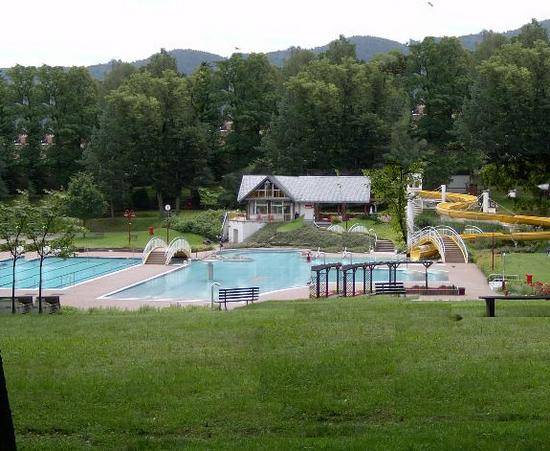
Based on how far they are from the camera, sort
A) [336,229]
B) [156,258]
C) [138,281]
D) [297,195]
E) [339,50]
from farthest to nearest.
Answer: [339,50] < [297,195] < [336,229] < [156,258] < [138,281]

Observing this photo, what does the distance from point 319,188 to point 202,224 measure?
8992mm

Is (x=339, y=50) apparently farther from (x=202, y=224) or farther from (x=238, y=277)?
(x=238, y=277)

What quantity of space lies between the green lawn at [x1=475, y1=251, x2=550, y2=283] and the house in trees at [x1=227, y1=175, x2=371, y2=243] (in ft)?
56.2

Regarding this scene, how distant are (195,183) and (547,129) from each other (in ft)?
89.7

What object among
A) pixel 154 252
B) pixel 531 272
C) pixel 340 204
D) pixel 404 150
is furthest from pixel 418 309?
pixel 404 150

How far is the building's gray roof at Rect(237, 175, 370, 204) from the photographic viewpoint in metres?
56.1

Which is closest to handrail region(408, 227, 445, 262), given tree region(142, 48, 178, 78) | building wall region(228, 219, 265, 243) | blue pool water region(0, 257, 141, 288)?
building wall region(228, 219, 265, 243)

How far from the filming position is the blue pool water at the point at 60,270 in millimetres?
35438

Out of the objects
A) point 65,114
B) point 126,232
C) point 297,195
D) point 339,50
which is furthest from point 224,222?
point 339,50

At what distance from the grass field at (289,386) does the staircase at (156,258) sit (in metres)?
27.5

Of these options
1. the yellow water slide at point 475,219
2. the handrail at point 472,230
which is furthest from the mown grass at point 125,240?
the handrail at point 472,230

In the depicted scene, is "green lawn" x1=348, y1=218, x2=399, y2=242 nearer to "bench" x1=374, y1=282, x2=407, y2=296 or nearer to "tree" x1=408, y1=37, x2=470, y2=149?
"tree" x1=408, y1=37, x2=470, y2=149

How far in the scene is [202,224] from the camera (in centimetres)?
5516

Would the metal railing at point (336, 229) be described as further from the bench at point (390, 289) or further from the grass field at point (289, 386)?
A: the grass field at point (289, 386)
